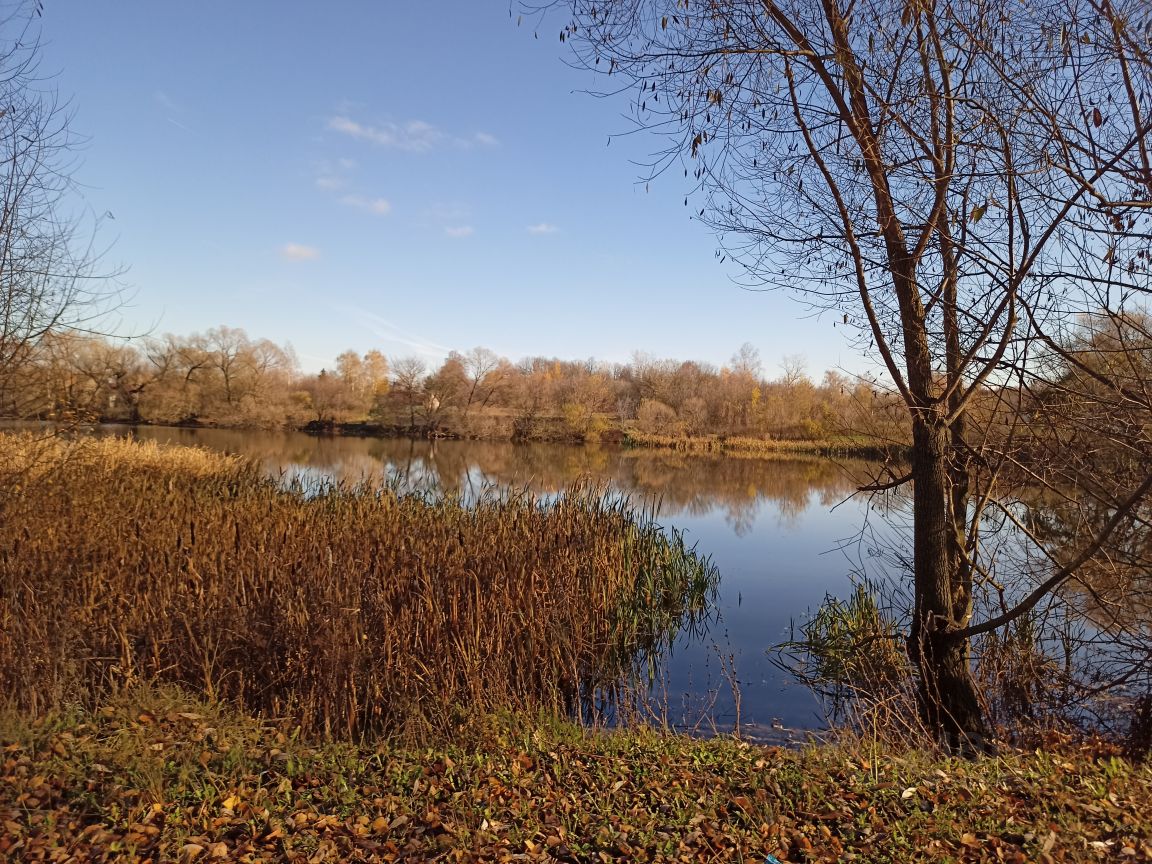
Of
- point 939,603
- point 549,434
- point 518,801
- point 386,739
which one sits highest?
point 549,434

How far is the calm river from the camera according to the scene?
698 centimetres

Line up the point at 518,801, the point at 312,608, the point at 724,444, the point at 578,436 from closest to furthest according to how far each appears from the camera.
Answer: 1. the point at 518,801
2. the point at 312,608
3. the point at 724,444
4. the point at 578,436

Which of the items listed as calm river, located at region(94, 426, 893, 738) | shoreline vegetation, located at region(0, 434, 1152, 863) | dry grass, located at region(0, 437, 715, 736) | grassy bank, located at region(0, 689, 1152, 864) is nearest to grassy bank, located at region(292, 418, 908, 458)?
calm river, located at region(94, 426, 893, 738)

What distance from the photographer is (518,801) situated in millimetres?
3500

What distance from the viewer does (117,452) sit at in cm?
1480

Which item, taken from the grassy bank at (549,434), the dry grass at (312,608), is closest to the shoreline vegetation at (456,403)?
the grassy bank at (549,434)

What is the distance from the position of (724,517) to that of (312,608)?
1505 cm

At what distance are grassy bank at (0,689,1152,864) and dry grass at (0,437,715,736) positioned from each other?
64 centimetres

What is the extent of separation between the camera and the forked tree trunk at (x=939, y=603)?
5.11 metres

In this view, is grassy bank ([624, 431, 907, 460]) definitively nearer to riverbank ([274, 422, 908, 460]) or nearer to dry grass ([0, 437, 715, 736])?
riverbank ([274, 422, 908, 460])

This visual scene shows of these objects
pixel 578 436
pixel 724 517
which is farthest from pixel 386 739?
pixel 578 436

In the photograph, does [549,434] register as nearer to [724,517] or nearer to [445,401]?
[445,401]

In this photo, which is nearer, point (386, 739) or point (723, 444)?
point (386, 739)

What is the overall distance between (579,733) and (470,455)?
31.1 m
